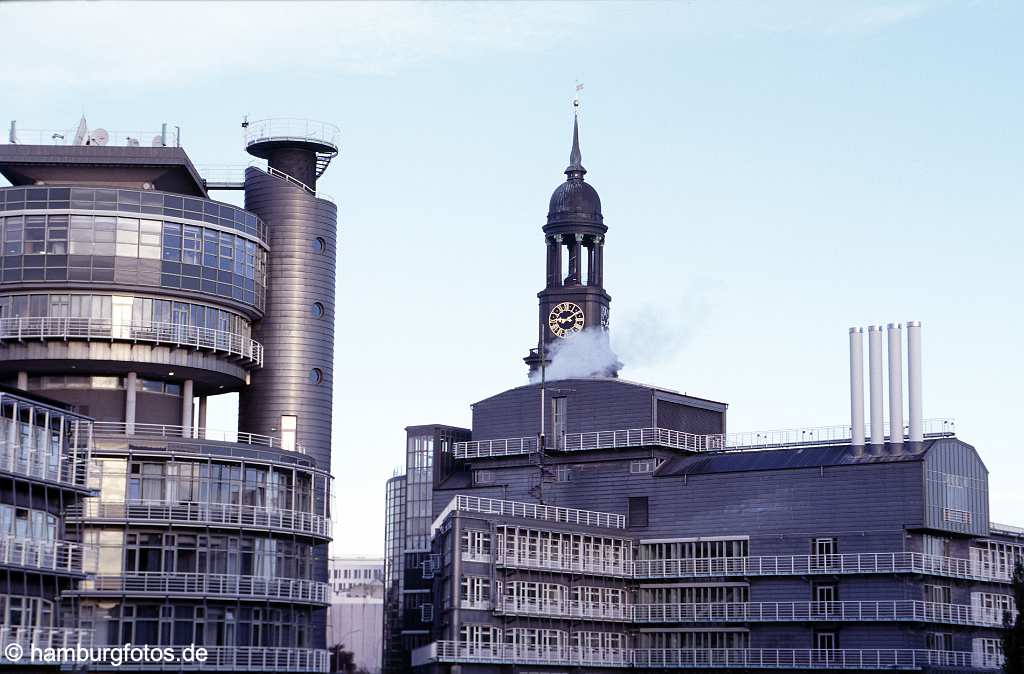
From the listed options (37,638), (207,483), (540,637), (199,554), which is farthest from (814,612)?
(37,638)

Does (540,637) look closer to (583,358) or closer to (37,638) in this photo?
(583,358)

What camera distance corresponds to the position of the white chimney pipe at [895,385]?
121 m

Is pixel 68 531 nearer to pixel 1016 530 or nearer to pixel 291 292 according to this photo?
pixel 291 292

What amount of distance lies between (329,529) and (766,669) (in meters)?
33.9

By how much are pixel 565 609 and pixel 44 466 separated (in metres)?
45.9

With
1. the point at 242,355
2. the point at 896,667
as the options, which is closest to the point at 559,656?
the point at 896,667

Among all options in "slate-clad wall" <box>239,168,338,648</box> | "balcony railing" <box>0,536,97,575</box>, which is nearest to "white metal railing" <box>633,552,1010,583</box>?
"slate-clad wall" <box>239,168,338,648</box>

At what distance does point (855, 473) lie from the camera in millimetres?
119188

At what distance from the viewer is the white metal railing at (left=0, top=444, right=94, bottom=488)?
279 ft

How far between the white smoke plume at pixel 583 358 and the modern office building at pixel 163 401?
32673mm

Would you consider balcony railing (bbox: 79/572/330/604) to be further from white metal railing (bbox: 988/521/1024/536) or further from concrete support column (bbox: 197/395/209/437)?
white metal railing (bbox: 988/521/1024/536)

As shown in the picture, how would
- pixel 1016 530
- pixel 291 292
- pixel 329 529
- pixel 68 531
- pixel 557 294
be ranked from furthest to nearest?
pixel 557 294, pixel 1016 530, pixel 291 292, pixel 329 529, pixel 68 531

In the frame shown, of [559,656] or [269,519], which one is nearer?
[269,519]

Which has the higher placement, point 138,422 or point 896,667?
point 138,422
